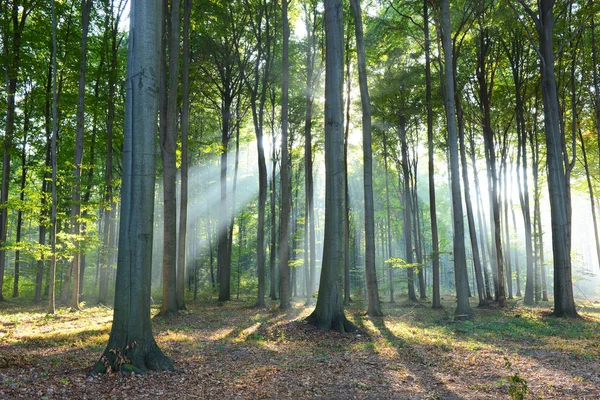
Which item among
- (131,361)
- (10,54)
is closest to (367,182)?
(131,361)

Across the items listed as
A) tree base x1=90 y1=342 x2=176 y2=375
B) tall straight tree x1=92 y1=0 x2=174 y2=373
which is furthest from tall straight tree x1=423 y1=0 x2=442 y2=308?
tall straight tree x1=92 y1=0 x2=174 y2=373

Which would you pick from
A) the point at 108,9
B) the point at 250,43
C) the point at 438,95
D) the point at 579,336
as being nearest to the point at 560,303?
the point at 579,336

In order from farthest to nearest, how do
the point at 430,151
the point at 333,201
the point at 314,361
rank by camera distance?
1. the point at 430,151
2. the point at 333,201
3. the point at 314,361

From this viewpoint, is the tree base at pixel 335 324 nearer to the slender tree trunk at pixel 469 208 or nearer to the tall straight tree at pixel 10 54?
the slender tree trunk at pixel 469 208

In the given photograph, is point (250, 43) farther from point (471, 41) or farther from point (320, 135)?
point (471, 41)

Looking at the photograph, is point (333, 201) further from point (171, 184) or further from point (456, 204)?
point (171, 184)

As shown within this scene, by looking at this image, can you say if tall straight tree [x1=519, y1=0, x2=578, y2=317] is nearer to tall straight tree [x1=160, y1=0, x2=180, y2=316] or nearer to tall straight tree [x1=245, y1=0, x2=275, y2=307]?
tall straight tree [x1=245, y1=0, x2=275, y2=307]

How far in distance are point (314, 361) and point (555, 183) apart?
11162 mm

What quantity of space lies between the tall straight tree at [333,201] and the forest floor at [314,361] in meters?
0.51

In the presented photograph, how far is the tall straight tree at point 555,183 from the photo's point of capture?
12312 mm

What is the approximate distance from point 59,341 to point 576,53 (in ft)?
66.7

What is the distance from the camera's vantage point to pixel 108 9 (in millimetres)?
15469

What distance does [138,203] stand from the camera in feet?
16.4

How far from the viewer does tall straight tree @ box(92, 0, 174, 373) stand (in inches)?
192
